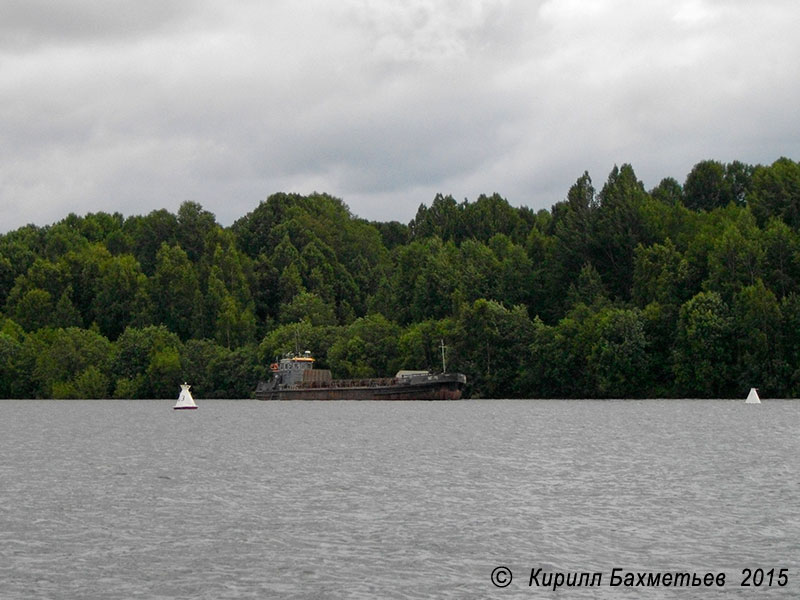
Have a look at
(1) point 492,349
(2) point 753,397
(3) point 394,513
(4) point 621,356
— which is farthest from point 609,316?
(3) point 394,513

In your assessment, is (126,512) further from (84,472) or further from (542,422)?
(542,422)

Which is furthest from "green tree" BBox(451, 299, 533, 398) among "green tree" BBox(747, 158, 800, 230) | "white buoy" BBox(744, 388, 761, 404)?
"white buoy" BBox(744, 388, 761, 404)

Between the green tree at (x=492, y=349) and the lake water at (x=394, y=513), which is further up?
the green tree at (x=492, y=349)

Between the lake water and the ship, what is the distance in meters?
74.4

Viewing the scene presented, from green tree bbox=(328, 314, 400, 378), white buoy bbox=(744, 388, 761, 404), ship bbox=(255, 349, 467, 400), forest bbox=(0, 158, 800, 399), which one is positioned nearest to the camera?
white buoy bbox=(744, 388, 761, 404)

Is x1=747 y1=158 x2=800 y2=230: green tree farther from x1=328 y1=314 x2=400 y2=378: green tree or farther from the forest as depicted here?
x1=328 y1=314 x2=400 y2=378: green tree

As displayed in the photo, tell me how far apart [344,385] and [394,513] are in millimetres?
133082

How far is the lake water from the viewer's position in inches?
1233

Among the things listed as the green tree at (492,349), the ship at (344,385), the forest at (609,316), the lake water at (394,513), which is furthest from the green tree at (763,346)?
the lake water at (394,513)

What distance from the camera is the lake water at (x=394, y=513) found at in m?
31.3

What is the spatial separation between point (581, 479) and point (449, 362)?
113 m

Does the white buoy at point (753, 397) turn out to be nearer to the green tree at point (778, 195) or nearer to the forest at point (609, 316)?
the forest at point (609, 316)

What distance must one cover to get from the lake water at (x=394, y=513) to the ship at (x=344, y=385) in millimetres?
74395

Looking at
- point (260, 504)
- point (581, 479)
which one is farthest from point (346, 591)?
point (581, 479)
